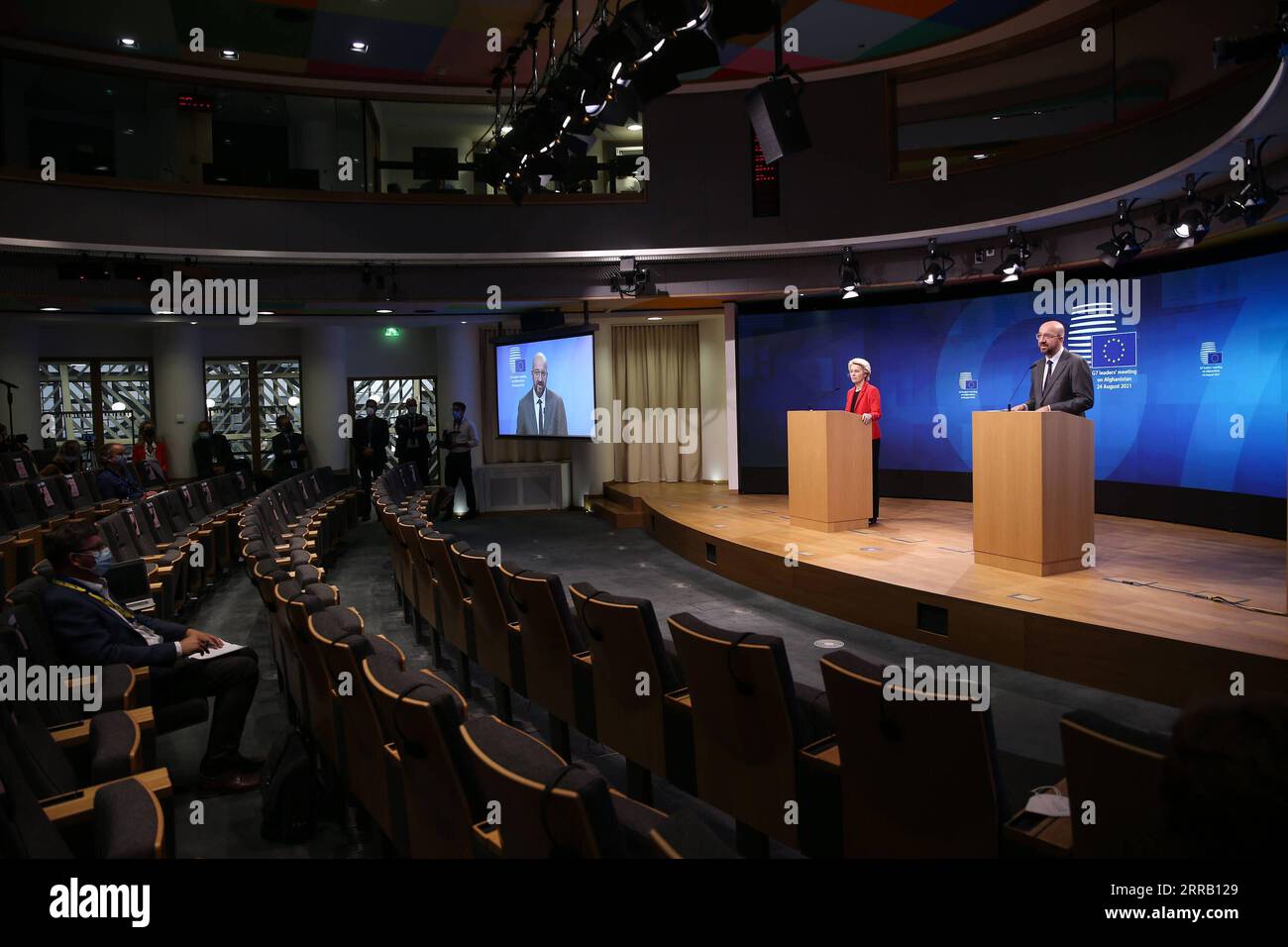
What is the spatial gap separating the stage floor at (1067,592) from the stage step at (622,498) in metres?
2.48

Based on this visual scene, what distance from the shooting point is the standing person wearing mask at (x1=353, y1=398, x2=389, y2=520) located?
12383mm

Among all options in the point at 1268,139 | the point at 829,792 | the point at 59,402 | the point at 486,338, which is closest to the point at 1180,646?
the point at 829,792

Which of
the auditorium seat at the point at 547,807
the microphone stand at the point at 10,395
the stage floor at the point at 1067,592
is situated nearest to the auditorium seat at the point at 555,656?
the auditorium seat at the point at 547,807

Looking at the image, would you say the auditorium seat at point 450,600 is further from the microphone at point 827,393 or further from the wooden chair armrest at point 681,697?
the microphone at point 827,393

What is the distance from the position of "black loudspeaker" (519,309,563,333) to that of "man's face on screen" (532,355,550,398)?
1.27 ft

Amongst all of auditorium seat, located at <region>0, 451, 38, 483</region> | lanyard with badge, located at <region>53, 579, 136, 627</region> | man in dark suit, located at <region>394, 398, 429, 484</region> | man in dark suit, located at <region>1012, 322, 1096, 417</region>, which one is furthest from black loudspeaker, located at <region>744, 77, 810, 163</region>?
man in dark suit, located at <region>394, 398, 429, 484</region>

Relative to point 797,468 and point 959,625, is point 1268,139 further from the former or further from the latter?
point 797,468

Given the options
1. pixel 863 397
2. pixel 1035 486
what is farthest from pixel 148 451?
pixel 1035 486

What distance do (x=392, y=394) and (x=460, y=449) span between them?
3.65m

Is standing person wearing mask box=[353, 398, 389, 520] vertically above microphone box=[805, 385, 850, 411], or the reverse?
microphone box=[805, 385, 850, 411]

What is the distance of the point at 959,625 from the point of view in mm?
5203

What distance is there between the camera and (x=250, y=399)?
14.8 m

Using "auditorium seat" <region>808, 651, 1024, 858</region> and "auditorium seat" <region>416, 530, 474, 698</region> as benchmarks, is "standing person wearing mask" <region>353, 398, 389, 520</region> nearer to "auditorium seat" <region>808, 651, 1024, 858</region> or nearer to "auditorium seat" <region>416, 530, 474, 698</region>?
"auditorium seat" <region>416, 530, 474, 698</region>
